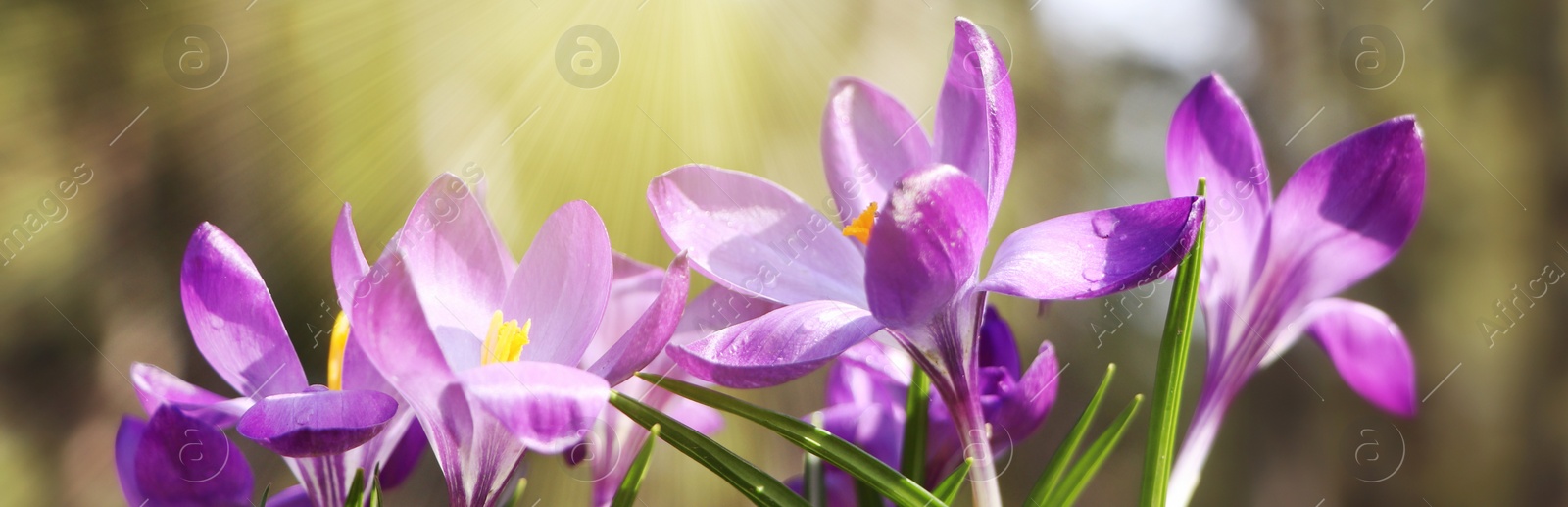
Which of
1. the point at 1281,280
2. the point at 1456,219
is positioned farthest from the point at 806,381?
the point at 1281,280

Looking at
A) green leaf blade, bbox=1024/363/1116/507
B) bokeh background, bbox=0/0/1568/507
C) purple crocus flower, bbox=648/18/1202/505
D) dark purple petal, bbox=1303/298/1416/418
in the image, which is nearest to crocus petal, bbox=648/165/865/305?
purple crocus flower, bbox=648/18/1202/505

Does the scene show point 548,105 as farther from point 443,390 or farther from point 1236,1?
point 1236,1

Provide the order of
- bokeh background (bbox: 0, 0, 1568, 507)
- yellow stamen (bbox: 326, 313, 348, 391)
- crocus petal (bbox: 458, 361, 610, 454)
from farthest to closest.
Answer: bokeh background (bbox: 0, 0, 1568, 507) < yellow stamen (bbox: 326, 313, 348, 391) < crocus petal (bbox: 458, 361, 610, 454)

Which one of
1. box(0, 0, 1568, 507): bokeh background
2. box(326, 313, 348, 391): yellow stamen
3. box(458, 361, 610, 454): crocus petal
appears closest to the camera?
box(458, 361, 610, 454): crocus petal

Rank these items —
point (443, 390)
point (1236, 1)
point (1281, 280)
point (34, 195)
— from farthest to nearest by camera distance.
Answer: point (1236, 1) → point (34, 195) → point (1281, 280) → point (443, 390)

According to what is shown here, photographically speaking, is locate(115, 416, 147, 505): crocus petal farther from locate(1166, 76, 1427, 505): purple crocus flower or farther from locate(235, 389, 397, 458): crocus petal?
locate(1166, 76, 1427, 505): purple crocus flower

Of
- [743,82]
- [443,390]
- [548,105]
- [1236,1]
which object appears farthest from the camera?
[1236,1]

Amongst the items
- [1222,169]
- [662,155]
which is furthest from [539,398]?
A: [662,155]
